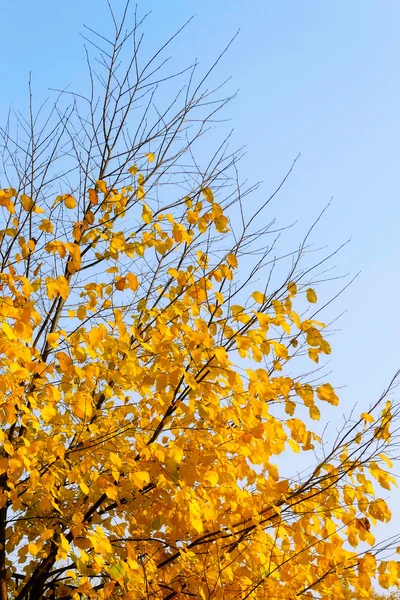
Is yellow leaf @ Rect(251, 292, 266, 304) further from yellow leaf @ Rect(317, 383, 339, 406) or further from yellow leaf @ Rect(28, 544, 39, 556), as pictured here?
yellow leaf @ Rect(28, 544, 39, 556)

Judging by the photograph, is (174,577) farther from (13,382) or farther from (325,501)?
(13,382)

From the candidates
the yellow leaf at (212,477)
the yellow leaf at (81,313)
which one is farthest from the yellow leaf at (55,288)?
the yellow leaf at (212,477)

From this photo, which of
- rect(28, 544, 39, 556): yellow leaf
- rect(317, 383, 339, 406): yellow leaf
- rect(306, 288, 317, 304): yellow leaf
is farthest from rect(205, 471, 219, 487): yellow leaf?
rect(306, 288, 317, 304): yellow leaf

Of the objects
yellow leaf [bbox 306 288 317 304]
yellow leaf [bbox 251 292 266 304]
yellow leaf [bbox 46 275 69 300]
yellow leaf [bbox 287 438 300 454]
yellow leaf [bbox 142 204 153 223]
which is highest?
yellow leaf [bbox 142 204 153 223]

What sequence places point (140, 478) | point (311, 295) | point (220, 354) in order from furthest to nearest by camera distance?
point (311, 295) → point (220, 354) → point (140, 478)

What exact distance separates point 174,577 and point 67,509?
0.63m

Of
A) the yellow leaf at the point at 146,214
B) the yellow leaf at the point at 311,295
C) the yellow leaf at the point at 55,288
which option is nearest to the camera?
the yellow leaf at the point at 55,288

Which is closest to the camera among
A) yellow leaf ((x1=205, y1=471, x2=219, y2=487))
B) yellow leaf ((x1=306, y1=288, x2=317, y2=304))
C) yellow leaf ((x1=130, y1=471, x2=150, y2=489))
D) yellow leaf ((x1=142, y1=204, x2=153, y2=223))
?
yellow leaf ((x1=130, y1=471, x2=150, y2=489))

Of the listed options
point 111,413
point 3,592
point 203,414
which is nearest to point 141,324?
point 111,413

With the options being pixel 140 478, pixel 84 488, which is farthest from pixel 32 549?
pixel 140 478

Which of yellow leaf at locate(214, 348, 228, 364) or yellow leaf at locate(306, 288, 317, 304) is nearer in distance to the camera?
yellow leaf at locate(214, 348, 228, 364)

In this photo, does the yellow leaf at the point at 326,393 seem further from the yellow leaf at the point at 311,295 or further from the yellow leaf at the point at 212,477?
the yellow leaf at the point at 212,477

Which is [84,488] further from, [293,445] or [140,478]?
[293,445]

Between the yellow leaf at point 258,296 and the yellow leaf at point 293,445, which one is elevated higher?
Answer: the yellow leaf at point 258,296
